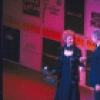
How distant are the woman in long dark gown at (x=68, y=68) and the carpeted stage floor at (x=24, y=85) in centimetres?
60

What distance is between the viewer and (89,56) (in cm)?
594

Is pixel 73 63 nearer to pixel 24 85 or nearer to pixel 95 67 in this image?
pixel 95 67

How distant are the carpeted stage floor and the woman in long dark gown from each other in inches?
23.7

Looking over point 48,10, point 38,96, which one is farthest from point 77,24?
point 38,96

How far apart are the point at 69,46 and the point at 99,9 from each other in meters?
0.61

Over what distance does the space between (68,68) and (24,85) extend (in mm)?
1262

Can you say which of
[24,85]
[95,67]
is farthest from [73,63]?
[24,85]

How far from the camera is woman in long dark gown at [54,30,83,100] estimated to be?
5.78 meters

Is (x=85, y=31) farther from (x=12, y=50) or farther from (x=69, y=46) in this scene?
(x=12, y=50)

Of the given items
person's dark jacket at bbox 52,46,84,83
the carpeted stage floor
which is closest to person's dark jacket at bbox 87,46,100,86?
person's dark jacket at bbox 52,46,84,83

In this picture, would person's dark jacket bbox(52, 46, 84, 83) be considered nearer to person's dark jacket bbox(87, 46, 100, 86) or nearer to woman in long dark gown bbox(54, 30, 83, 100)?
woman in long dark gown bbox(54, 30, 83, 100)

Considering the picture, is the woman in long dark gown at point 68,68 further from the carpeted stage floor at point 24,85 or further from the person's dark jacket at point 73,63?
the carpeted stage floor at point 24,85

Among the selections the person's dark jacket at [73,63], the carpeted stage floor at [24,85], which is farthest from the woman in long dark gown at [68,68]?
the carpeted stage floor at [24,85]

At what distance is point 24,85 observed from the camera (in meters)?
6.88
